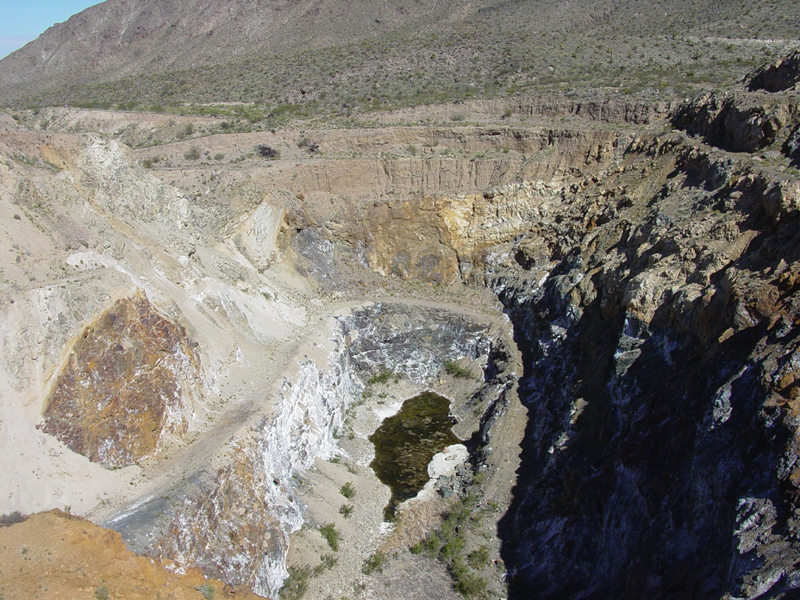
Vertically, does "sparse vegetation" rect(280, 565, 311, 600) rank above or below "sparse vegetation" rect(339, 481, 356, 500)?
above

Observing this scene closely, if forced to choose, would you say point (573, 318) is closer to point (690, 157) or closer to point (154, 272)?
point (690, 157)

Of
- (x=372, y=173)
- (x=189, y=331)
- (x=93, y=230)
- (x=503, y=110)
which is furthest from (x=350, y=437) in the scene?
(x=503, y=110)

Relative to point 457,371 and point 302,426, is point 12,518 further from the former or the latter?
point 457,371

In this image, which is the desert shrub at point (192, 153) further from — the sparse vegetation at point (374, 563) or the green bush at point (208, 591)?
the green bush at point (208, 591)

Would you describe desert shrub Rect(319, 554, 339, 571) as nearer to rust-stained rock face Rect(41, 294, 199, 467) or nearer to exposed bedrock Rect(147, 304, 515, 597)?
exposed bedrock Rect(147, 304, 515, 597)

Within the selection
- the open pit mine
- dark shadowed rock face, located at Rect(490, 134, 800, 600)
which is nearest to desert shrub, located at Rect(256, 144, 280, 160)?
the open pit mine

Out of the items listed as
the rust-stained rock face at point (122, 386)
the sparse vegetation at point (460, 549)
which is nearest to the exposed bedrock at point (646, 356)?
the sparse vegetation at point (460, 549)

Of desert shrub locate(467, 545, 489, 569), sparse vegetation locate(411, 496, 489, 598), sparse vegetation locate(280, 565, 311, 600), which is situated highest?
sparse vegetation locate(280, 565, 311, 600)
